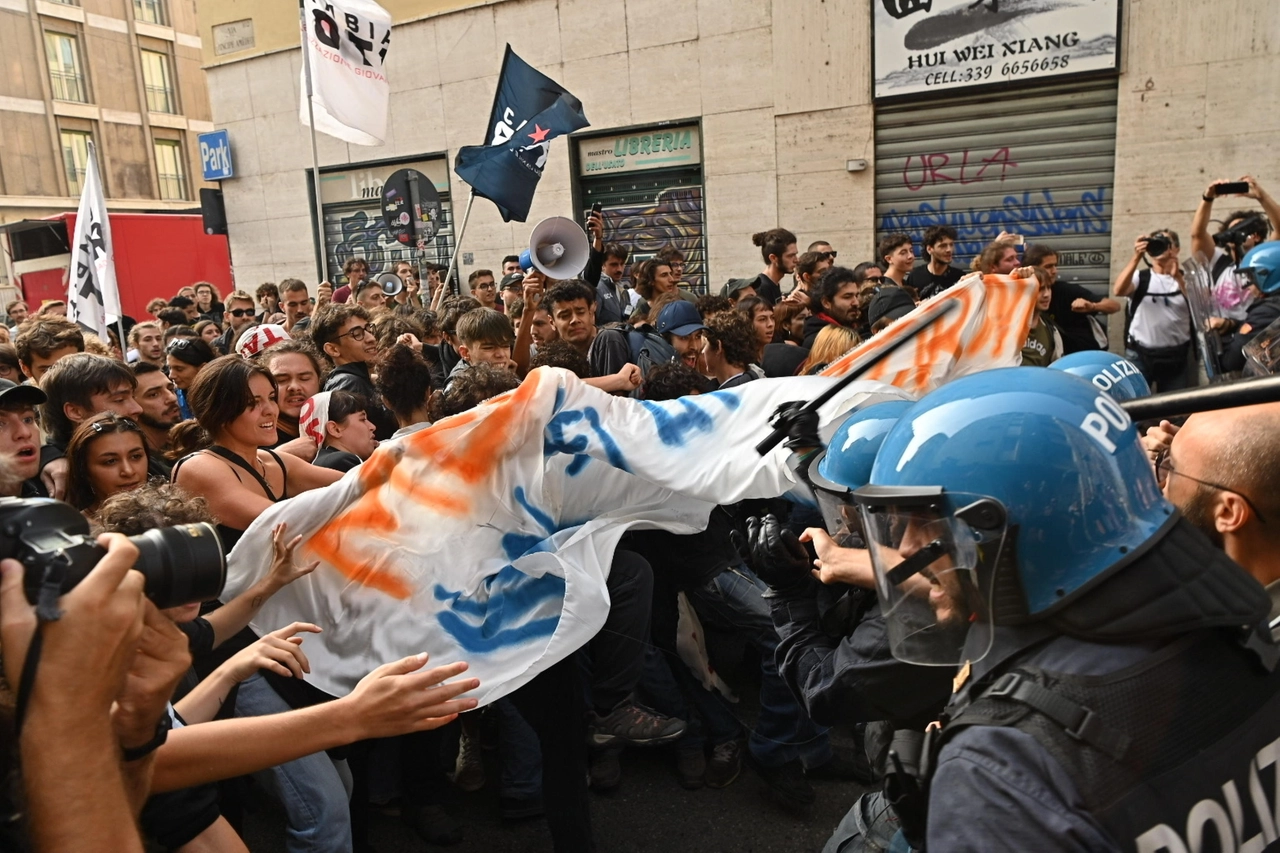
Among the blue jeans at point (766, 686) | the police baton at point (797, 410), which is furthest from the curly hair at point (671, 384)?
the police baton at point (797, 410)

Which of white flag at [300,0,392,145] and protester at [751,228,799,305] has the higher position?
white flag at [300,0,392,145]

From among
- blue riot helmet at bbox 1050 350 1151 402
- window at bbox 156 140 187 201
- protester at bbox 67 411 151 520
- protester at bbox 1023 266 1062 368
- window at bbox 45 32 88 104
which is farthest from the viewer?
window at bbox 156 140 187 201

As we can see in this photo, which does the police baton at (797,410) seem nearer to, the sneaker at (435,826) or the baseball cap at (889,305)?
the sneaker at (435,826)

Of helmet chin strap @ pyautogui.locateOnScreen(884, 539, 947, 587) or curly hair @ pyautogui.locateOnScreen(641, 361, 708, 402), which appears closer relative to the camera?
helmet chin strap @ pyautogui.locateOnScreen(884, 539, 947, 587)

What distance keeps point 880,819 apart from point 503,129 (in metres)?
6.75

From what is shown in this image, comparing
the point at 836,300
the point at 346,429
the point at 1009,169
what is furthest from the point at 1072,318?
the point at 346,429

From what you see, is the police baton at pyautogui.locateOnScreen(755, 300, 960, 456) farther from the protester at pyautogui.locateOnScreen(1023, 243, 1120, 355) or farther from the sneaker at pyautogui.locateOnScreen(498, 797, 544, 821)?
the protester at pyautogui.locateOnScreen(1023, 243, 1120, 355)

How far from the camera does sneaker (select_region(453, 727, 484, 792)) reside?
3.87 metres

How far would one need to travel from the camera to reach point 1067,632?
1221 millimetres

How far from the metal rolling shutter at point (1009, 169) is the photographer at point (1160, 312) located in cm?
229

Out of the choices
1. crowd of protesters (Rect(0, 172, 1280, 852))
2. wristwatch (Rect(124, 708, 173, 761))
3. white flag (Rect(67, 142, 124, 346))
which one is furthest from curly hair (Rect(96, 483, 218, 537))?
white flag (Rect(67, 142, 124, 346))

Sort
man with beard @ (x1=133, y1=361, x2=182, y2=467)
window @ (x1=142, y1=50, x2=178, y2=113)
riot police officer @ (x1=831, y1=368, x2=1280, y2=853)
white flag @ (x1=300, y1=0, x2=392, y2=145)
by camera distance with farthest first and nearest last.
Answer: window @ (x1=142, y1=50, x2=178, y2=113)
white flag @ (x1=300, y1=0, x2=392, y2=145)
man with beard @ (x1=133, y1=361, x2=182, y2=467)
riot police officer @ (x1=831, y1=368, x2=1280, y2=853)

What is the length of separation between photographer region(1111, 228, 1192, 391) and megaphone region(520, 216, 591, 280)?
4.47 metres

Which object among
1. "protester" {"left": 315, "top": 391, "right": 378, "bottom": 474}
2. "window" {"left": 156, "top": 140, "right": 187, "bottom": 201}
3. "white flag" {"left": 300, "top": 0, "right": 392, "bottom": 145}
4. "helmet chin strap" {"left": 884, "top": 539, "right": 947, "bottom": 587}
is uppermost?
"window" {"left": 156, "top": 140, "right": 187, "bottom": 201}
